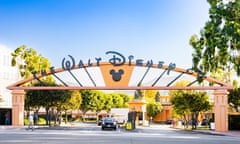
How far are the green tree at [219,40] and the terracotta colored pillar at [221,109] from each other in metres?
4.11

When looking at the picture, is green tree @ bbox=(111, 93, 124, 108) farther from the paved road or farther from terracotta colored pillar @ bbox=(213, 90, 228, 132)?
the paved road

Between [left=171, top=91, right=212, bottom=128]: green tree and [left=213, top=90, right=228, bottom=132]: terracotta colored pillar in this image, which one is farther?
[left=171, top=91, right=212, bottom=128]: green tree

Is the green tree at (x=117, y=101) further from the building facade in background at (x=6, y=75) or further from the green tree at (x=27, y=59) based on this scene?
the green tree at (x=27, y=59)

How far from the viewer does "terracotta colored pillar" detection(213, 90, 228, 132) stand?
3675 centimetres

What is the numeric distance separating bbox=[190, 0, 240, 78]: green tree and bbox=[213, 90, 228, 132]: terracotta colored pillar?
411 cm

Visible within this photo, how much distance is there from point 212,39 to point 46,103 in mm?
21742

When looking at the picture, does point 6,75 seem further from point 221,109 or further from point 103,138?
point 103,138

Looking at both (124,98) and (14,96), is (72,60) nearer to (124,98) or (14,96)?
(14,96)

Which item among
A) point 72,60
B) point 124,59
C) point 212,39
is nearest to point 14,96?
point 72,60

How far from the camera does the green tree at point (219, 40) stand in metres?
37.5

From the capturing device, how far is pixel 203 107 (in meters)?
44.7

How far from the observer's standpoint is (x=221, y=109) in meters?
37.0

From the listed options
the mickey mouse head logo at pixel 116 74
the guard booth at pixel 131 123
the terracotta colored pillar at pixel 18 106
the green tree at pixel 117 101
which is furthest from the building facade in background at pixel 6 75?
the green tree at pixel 117 101

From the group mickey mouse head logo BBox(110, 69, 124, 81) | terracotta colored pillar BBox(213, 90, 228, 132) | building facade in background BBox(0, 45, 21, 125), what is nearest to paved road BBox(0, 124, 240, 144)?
→ terracotta colored pillar BBox(213, 90, 228, 132)
